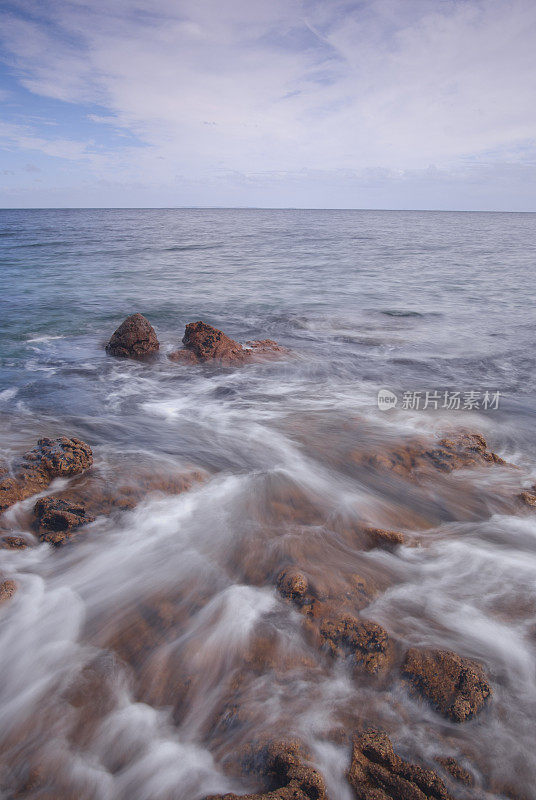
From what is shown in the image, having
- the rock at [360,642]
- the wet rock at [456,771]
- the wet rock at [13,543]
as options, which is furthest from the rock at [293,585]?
the wet rock at [13,543]

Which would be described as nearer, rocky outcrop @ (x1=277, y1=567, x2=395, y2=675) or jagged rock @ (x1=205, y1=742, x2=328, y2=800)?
jagged rock @ (x1=205, y1=742, x2=328, y2=800)

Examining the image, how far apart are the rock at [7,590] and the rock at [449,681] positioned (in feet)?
9.64

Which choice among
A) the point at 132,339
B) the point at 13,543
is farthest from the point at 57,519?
the point at 132,339

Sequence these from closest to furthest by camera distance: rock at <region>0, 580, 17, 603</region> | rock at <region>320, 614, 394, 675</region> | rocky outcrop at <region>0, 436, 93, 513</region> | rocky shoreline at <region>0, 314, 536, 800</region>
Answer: rocky shoreline at <region>0, 314, 536, 800</region>
rock at <region>320, 614, 394, 675</region>
rock at <region>0, 580, 17, 603</region>
rocky outcrop at <region>0, 436, 93, 513</region>

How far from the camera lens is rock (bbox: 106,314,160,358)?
923 cm

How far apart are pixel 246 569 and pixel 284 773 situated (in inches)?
60.4

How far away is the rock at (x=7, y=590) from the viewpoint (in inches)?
129

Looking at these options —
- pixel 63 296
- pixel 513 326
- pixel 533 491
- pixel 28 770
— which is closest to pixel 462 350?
pixel 513 326

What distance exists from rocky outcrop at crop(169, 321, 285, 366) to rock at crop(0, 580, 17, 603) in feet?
19.7

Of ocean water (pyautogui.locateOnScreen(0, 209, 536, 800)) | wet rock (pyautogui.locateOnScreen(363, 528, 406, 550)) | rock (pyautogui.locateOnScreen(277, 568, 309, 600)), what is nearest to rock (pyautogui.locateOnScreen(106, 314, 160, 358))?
ocean water (pyautogui.locateOnScreen(0, 209, 536, 800))

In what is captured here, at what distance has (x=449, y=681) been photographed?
2.52 metres

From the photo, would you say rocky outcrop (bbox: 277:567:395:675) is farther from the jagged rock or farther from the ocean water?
the jagged rock

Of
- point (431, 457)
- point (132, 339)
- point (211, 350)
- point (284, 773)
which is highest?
point (132, 339)

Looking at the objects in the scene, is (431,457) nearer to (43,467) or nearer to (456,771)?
(456,771)
